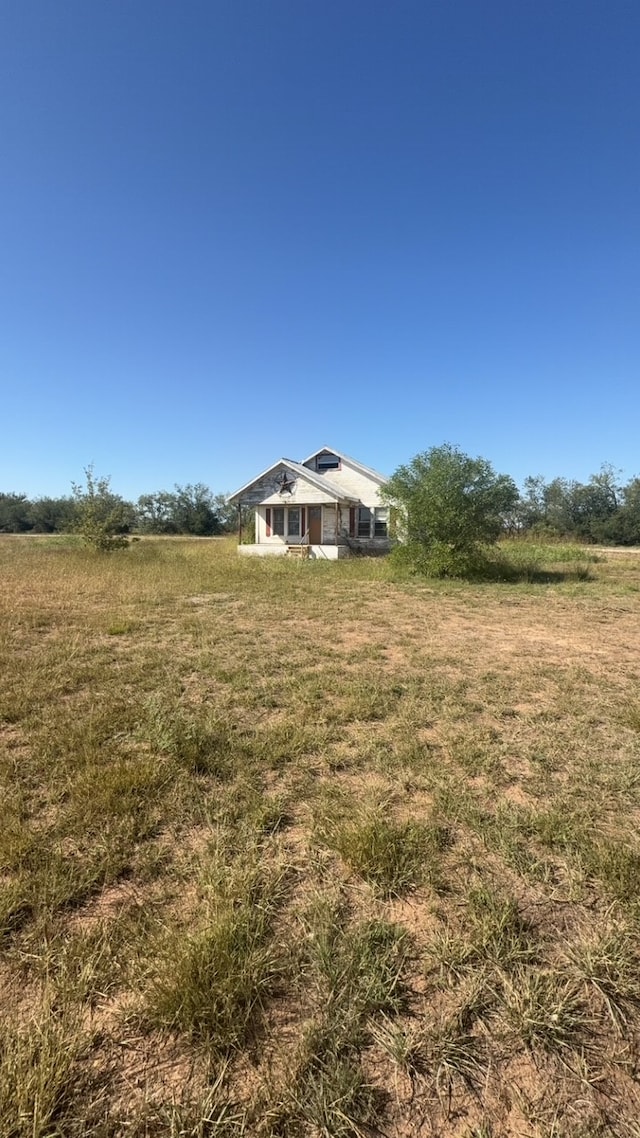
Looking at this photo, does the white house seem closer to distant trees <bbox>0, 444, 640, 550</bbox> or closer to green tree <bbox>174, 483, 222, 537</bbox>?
distant trees <bbox>0, 444, 640, 550</bbox>

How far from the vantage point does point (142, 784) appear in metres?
3.02

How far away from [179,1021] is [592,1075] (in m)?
1.28

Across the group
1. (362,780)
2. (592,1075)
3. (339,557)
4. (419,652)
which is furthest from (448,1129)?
(339,557)

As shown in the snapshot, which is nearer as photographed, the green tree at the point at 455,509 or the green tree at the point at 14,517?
the green tree at the point at 455,509

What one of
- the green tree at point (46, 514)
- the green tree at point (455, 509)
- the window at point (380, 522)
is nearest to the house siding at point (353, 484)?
the window at point (380, 522)

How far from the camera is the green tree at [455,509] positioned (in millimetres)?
14742

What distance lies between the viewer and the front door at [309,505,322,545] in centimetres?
2352

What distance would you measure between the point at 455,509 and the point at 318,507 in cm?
985

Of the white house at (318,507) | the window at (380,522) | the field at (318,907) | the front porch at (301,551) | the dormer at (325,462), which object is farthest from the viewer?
the dormer at (325,462)

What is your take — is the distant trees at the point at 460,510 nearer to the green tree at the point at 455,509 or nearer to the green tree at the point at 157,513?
the green tree at the point at 455,509

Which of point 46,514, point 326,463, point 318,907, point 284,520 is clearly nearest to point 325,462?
point 326,463

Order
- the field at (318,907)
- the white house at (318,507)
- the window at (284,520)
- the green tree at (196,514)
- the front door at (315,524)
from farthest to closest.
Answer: the green tree at (196,514)
the window at (284,520)
the front door at (315,524)
the white house at (318,507)
the field at (318,907)

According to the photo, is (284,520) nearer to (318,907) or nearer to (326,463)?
(326,463)

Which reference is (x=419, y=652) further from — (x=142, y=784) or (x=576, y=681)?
(x=142, y=784)
